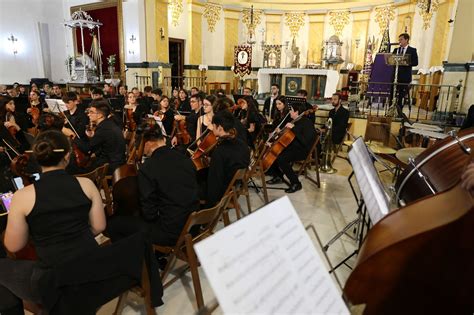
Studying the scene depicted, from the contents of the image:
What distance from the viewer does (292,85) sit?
8.68 metres

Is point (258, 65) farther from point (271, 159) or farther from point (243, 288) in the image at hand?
point (243, 288)

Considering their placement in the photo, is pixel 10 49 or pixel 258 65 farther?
pixel 258 65

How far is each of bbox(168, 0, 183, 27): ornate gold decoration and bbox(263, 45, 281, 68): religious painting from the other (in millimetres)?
3177

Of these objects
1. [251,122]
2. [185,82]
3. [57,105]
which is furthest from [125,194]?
[185,82]

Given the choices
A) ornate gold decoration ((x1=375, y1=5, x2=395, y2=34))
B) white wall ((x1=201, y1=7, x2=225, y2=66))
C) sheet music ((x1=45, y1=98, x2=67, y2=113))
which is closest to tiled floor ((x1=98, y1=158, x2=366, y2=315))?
sheet music ((x1=45, y1=98, x2=67, y2=113))

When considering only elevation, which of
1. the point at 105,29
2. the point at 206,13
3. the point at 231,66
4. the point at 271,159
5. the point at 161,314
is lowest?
the point at 161,314

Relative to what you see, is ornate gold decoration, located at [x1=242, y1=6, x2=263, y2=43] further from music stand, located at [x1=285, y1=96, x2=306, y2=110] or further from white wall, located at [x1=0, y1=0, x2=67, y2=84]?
music stand, located at [x1=285, y1=96, x2=306, y2=110]

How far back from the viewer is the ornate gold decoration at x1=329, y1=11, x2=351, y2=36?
39.3 feet

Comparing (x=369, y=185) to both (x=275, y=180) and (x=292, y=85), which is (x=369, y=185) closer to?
(x=275, y=180)

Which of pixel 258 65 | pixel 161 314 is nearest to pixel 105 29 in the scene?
pixel 258 65

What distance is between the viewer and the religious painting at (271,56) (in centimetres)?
1160

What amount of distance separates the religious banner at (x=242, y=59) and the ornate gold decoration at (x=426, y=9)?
17.5ft

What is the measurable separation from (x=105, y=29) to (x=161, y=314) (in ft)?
33.3

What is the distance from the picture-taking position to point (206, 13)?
12039 mm
